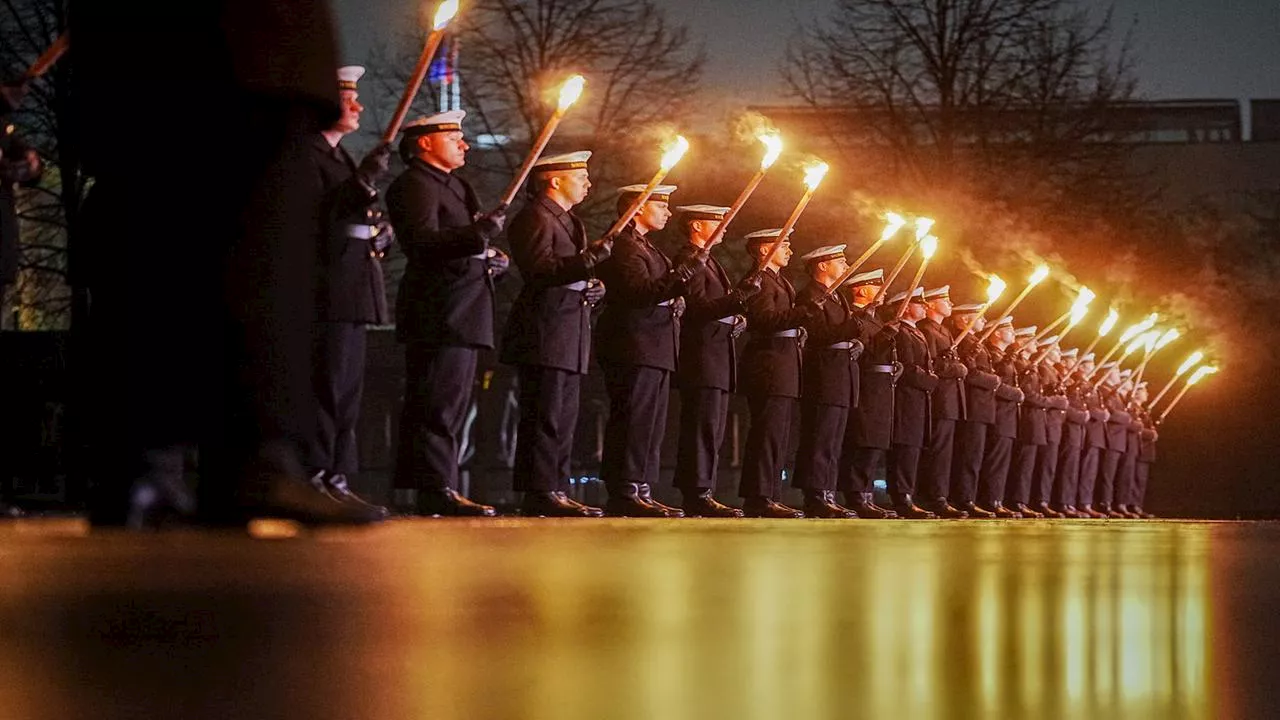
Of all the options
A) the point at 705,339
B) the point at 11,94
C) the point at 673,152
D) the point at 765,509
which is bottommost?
the point at 765,509

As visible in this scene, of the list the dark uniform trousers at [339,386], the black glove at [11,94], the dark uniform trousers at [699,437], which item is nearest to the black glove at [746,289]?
the dark uniform trousers at [699,437]

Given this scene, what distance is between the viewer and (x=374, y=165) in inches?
364

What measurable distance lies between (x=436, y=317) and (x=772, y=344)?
4.56 m

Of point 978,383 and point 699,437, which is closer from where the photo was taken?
point 699,437

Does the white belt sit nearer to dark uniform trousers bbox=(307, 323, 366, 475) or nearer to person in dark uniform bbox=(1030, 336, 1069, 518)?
dark uniform trousers bbox=(307, 323, 366, 475)

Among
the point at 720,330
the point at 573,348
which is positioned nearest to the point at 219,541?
the point at 573,348

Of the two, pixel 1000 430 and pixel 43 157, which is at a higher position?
pixel 43 157

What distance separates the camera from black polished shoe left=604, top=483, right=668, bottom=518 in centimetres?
1215

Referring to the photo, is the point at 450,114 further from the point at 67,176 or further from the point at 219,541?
the point at 67,176

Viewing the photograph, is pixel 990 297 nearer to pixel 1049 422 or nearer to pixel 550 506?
pixel 1049 422

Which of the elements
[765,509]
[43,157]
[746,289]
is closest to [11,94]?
[746,289]

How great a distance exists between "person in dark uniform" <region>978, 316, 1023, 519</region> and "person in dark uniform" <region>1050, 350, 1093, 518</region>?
108 inches

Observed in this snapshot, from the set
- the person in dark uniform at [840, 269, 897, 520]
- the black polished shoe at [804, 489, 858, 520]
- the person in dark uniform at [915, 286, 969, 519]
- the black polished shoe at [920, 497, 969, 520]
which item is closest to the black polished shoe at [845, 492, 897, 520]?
the person in dark uniform at [840, 269, 897, 520]

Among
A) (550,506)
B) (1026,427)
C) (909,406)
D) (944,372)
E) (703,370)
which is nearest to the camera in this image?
(550,506)
